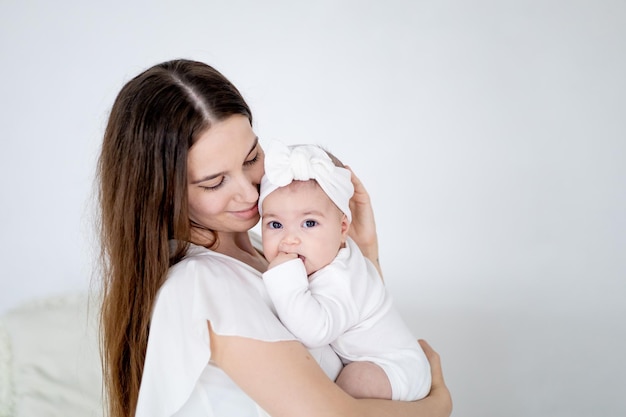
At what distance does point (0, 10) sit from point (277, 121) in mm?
1897

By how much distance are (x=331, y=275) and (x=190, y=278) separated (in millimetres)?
453

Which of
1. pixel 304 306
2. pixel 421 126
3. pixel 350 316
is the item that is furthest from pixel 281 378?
pixel 421 126

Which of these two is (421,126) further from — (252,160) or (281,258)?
(281,258)

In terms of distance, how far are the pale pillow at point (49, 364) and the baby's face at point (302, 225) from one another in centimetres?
141

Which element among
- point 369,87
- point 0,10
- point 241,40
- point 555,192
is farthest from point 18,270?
point 555,192

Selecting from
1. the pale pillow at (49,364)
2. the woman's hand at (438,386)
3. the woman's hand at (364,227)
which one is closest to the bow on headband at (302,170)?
the woman's hand at (364,227)

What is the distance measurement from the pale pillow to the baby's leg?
149cm

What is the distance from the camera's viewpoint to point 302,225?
2.35 m

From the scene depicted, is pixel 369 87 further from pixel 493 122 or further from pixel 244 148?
pixel 244 148

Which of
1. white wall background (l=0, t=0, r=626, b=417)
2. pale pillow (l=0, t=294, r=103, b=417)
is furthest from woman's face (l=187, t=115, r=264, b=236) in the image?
white wall background (l=0, t=0, r=626, b=417)

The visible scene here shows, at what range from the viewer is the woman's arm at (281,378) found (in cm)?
201

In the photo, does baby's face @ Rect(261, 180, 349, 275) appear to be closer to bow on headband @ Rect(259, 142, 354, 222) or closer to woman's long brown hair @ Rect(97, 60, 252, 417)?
bow on headband @ Rect(259, 142, 354, 222)

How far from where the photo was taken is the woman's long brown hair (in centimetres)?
219

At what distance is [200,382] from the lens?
218 cm
